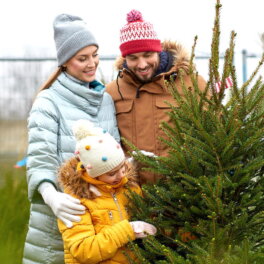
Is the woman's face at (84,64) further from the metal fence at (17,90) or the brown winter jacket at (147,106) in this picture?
the metal fence at (17,90)

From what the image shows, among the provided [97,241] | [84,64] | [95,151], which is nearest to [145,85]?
[84,64]

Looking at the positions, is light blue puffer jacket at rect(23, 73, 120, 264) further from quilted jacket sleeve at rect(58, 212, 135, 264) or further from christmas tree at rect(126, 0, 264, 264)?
christmas tree at rect(126, 0, 264, 264)

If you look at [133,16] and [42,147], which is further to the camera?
[133,16]

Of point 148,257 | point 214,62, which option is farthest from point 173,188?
point 214,62

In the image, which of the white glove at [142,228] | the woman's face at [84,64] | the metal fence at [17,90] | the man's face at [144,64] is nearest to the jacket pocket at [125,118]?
the man's face at [144,64]

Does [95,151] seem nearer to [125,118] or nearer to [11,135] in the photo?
[125,118]

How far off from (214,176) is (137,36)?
1.29 meters

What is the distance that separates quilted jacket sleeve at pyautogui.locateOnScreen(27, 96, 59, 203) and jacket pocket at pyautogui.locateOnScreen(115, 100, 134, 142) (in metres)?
0.48

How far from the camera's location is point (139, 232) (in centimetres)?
326

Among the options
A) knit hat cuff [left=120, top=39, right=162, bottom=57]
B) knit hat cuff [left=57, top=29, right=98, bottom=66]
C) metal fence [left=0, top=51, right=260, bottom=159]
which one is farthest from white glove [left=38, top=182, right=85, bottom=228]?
metal fence [left=0, top=51, right=260, bottom=159]

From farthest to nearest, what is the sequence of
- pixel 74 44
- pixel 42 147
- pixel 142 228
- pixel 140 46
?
1. pixel 140 46
2. pixel 74 44
3. pixel 42 147
4. pixel 142 228

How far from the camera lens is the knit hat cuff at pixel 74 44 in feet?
12.6

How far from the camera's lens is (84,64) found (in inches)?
150

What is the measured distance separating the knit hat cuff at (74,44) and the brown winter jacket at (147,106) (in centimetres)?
35
